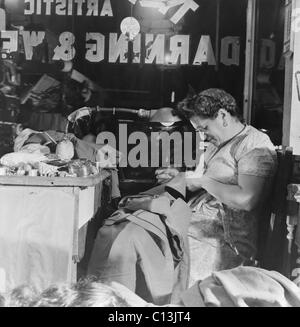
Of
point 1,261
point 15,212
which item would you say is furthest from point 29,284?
point 15,212

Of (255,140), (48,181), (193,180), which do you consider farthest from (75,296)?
(255,140)

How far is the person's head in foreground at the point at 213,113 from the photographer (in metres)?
3.28

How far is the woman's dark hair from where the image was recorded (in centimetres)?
→ 327

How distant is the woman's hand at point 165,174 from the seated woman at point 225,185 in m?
0.12

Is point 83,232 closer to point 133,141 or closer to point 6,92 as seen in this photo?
point 133,141

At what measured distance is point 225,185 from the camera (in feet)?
10.7

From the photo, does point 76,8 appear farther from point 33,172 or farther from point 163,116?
point 33,172

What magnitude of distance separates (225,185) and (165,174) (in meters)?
0.39

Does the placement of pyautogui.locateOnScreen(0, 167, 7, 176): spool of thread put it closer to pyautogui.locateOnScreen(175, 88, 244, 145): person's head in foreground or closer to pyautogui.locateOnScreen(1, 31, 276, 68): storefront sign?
pyautogui.locateOnScreen(1, 31, 276, 68): storefront sign

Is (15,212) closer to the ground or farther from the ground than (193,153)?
closer to the ground

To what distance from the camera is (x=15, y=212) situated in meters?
3.13

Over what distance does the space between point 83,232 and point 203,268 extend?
804 mm

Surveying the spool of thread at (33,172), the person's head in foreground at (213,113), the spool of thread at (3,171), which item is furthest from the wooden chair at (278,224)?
the spool of thread at (3,171)
